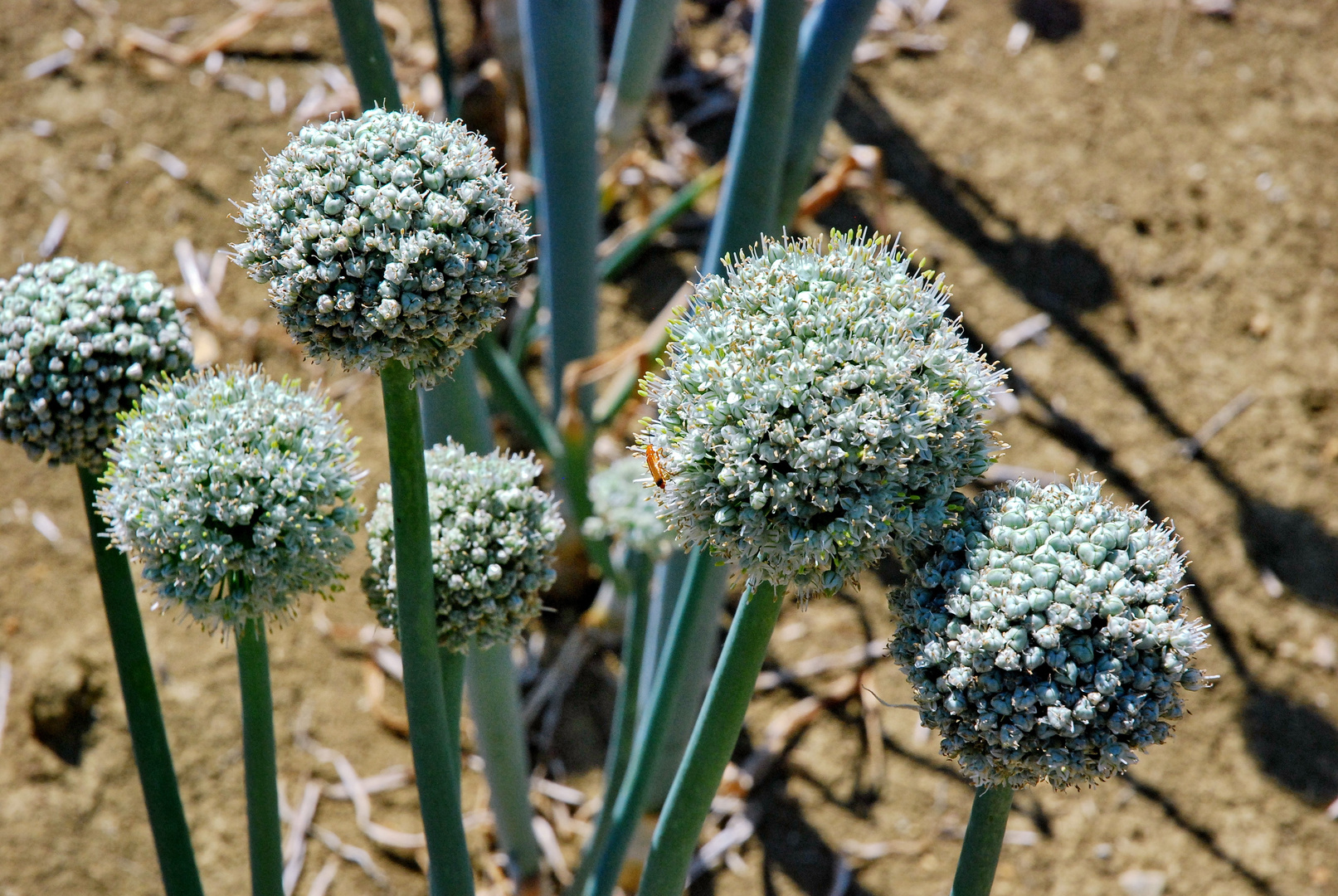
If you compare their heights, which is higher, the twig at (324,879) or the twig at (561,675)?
the twig at (561,675)

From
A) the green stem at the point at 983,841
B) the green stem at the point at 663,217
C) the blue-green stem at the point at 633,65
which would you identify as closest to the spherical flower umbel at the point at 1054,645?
the green stem at the point at 983,841

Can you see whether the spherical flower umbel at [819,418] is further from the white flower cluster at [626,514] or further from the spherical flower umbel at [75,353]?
the white flower cluster at [626,514]

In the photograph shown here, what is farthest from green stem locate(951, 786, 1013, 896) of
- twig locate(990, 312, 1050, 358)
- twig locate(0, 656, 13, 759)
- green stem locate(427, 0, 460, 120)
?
twig locate(0, 656, 13, 759)

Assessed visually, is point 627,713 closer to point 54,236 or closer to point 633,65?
point 633,65

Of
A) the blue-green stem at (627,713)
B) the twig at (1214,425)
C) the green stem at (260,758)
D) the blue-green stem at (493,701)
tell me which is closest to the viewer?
the green stem at (260,758)

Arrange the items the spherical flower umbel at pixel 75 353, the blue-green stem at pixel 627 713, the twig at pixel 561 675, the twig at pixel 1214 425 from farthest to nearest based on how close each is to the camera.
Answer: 1. the twig at pixel 1214 425
2. the twig at pixel 561 675
3. the blue-green stem at pixel 627 713
4. the spherical flower umbel at pixel 75 353

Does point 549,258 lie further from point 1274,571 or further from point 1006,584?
point 1274,571

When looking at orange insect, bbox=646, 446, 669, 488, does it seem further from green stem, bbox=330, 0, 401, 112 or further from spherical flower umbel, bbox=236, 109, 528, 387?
green stem, bbox=330, 0, 401, 112

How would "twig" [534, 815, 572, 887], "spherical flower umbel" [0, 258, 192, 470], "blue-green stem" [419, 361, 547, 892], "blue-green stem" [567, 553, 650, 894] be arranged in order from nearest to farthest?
"spherical flower umbel" [0, 258, 192, 470] → "blue-green stem" [419, 361, 547, 892] → "blue-green stem" [567, 553, 650, 894] → "twig" [534, 815, 572, 887]

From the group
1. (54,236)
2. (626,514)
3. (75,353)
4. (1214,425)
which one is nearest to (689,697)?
(626,514)
